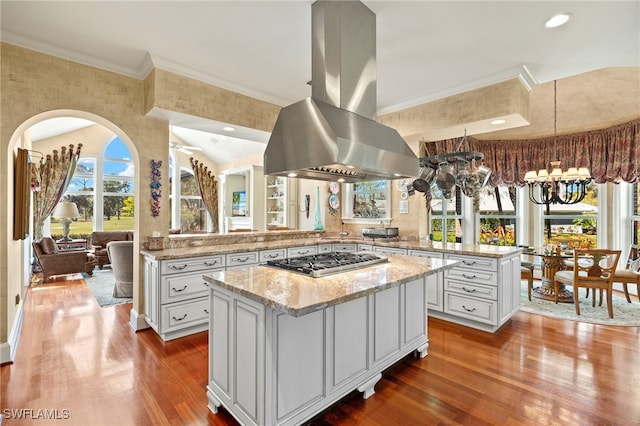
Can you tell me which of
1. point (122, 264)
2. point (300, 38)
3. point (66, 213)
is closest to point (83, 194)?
point (66, 213)

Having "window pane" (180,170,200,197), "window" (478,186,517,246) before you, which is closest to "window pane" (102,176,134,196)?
"window pane" (180,170,200,197)

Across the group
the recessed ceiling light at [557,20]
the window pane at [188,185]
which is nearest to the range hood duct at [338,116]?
the recessed ceiling light at [557,20]

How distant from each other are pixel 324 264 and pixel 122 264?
3618 mm

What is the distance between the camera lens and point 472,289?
3.37 metres

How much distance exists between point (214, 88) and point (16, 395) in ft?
10.6

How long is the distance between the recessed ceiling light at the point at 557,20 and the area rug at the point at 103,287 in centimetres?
576

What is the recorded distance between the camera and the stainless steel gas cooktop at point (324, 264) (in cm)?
211

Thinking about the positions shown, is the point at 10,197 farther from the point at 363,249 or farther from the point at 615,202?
the point at 615,202

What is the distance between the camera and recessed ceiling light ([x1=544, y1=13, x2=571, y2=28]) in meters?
2.31

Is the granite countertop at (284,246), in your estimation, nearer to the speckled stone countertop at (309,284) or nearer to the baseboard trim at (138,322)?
the baseboard trim at (138,322)

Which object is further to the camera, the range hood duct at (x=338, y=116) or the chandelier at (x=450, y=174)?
the chandelier at (x=450, y=174)

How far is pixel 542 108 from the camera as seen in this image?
482cm

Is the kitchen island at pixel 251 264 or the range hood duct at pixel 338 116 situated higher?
the range hood duct at pixel 338 116

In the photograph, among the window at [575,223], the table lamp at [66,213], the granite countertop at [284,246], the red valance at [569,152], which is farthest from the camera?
the table lamp at [66,213]
